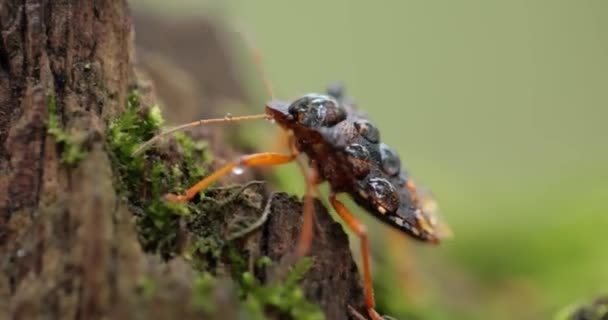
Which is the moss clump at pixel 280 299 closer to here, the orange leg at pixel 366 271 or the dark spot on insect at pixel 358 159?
the orange leg at pixel 366 271

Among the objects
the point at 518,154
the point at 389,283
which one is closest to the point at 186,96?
the point at 389,283

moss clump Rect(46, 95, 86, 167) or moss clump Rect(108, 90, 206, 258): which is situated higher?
moss clump Rect(46, 95, 86, 167)

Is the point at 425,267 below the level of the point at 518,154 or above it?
above

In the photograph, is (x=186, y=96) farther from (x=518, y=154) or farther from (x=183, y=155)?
(x=518, y=154)

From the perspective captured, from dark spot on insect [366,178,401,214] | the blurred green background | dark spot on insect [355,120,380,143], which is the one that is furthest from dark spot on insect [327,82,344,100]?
the blurred green background

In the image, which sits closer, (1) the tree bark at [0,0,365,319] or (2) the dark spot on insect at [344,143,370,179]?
(1) the tree bark at [0,0,365,319]

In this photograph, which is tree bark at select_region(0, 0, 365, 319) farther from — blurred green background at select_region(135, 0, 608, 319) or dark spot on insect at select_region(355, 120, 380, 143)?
blurred green background at select_region(135, 0, 608, 319)

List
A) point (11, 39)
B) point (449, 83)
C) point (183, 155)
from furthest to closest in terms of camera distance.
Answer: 1. point (449, 83)
2. point (183, 155)
3. point (11, 39)
